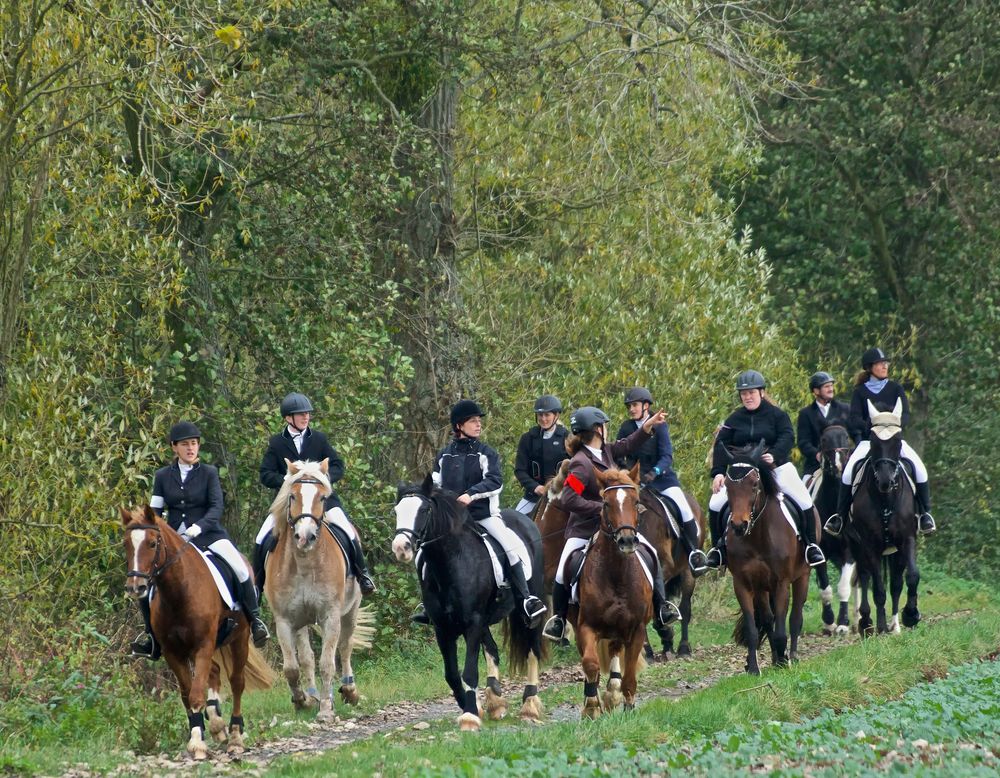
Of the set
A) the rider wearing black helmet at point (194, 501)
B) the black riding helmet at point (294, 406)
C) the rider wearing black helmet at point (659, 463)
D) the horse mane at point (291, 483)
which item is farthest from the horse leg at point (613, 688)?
the black riding helmet at point (294, 406)

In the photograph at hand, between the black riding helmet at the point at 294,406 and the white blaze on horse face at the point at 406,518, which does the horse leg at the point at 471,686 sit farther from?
the black riding helmet at the point at 294,406

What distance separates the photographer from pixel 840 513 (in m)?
19.6

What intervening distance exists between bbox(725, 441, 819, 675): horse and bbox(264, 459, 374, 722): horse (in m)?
4.15

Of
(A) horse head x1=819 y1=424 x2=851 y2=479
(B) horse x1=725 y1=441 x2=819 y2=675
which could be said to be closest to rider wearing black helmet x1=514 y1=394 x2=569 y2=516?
(B) horse x1=725 y1=441 x2=819 y2=675

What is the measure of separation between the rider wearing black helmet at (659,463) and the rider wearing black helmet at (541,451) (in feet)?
2.65

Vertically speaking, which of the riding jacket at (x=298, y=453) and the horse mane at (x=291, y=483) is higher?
the riding jacket at (x=298, y=453)

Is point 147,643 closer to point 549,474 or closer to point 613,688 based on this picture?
point 613,688

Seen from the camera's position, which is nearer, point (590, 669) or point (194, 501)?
point (590, 669)

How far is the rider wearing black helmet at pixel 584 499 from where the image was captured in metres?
13.8

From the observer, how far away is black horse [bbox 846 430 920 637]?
18516 mm

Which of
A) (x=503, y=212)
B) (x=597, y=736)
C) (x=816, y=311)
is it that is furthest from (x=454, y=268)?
(x=816, y=311)

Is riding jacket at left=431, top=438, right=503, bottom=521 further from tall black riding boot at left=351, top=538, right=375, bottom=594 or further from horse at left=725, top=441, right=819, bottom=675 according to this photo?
horse at left=725, top=441, right=819, bottom=675

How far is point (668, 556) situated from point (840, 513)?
2.64 m

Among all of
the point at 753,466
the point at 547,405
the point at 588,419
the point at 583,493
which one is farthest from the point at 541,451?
the point at 583,493
